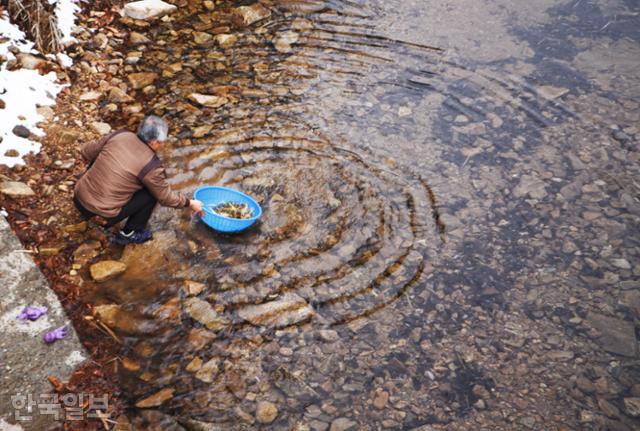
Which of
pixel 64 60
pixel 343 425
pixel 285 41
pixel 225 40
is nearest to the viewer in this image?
pixel 343 425

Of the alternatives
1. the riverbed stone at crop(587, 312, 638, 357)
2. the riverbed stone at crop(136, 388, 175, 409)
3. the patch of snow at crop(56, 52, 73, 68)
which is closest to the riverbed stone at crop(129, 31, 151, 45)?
the patch of snow at crop(56, 52, 73, 68)

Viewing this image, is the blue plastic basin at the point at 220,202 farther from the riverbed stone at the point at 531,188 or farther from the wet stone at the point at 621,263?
the wet stone at the point at 621,263

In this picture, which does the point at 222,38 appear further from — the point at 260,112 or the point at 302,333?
the point at 302,333

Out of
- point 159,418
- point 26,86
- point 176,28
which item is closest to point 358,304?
point 159,418

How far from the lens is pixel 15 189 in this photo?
4492 millimetres

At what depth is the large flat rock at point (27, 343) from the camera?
125 inches

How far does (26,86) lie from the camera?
538 cm

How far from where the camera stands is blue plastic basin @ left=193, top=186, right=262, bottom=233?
4395 millimetres

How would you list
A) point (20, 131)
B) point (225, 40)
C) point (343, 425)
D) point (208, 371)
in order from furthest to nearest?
point (225, 40) < point (20, 131) < point (208, 371) < point (343, 425)

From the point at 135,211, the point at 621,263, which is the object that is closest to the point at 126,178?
the point at 135,211

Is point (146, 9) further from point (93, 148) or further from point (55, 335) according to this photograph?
point (55, 335)

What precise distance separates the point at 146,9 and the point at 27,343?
17.8 ft

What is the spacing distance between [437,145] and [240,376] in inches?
144

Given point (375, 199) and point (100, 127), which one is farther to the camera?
point (100, 127)
